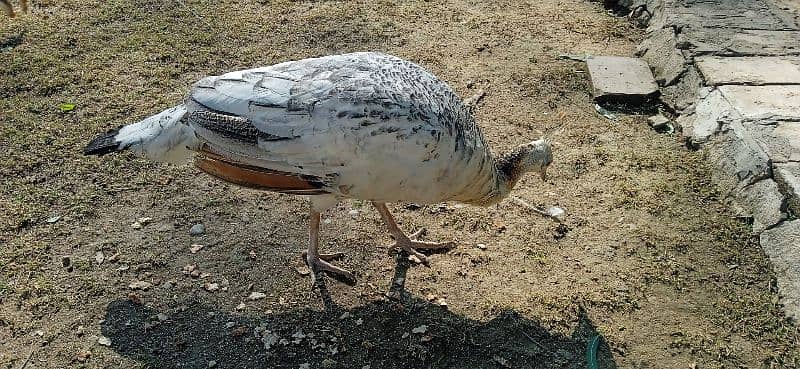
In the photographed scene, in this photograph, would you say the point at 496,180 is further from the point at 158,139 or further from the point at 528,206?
the point at 158,139

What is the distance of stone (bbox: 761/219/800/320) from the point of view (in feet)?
12.9

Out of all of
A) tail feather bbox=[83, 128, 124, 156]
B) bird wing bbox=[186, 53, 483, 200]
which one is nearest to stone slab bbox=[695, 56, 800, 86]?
bird wing bbox=[186, 53, 483, 200]

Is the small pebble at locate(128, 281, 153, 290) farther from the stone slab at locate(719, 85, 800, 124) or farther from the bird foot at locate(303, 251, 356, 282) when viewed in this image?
the stone slab at locate(719, 85, 800, 124)

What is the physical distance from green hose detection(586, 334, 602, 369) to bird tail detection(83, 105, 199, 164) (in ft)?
7.63

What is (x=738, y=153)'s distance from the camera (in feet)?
15.6

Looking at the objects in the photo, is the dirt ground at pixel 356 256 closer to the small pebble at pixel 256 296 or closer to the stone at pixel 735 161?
the small pebble at pixel 256 296

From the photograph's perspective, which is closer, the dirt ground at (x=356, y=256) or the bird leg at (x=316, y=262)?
the dirt ground at (x=356, y=256)

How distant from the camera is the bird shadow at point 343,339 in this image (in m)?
3.59

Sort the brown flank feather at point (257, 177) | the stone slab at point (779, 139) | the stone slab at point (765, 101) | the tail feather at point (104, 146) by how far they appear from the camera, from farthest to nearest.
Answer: the stone slab at point (765, 101)
the stone slab at point (779, 139)
the tail feather at point (104, 146)
the brown flank feather at point (257, 177)

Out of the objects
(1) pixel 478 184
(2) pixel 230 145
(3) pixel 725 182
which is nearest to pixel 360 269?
Result: (1) pixel 478 184

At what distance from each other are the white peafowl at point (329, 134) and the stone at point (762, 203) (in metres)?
1.91

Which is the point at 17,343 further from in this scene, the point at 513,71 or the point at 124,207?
the point at 513,71

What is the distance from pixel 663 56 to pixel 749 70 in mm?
739

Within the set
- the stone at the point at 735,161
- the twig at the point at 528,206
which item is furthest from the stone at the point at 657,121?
the twig at the point at 528,206
